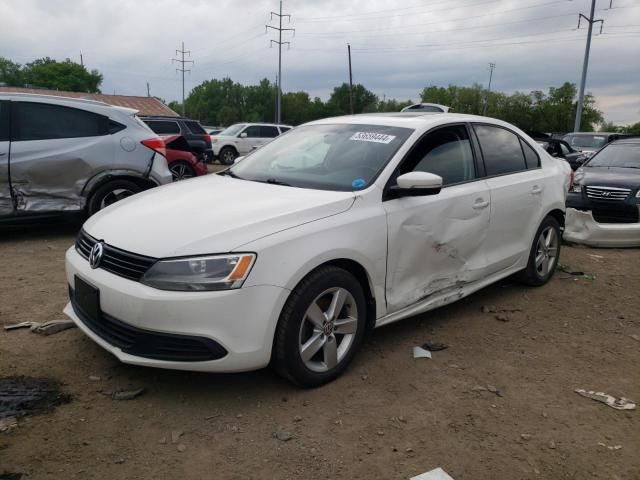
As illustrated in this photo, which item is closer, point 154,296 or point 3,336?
point 154,296

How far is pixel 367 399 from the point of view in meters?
3.09

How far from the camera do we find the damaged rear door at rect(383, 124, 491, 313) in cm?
352

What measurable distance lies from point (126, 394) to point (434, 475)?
172cm

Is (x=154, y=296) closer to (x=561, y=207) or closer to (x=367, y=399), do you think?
(x=367, y=399)

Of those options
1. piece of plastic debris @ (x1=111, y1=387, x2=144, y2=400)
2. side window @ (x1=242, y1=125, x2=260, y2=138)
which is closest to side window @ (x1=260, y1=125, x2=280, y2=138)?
side window @ (x1=242, y1=125, x2=260, y2=138)

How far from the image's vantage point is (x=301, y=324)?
2949mm

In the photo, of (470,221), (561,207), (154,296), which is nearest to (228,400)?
(154,296)

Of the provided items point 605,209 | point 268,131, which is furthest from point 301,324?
point 268,131

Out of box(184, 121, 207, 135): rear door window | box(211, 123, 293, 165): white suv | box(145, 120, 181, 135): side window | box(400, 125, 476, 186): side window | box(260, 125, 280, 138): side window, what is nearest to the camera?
box(400, 125, 476, 186): side window

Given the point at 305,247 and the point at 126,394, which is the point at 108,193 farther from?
the point at 305,247

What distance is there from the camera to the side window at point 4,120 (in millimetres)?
5854

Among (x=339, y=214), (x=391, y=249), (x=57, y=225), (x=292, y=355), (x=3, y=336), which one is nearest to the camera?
(x=292, y=355)

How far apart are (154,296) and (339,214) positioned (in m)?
1.15

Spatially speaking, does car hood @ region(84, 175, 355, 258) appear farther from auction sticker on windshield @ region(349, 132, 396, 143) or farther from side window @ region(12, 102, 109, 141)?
side window @ region(12, 102, 109, 141)
